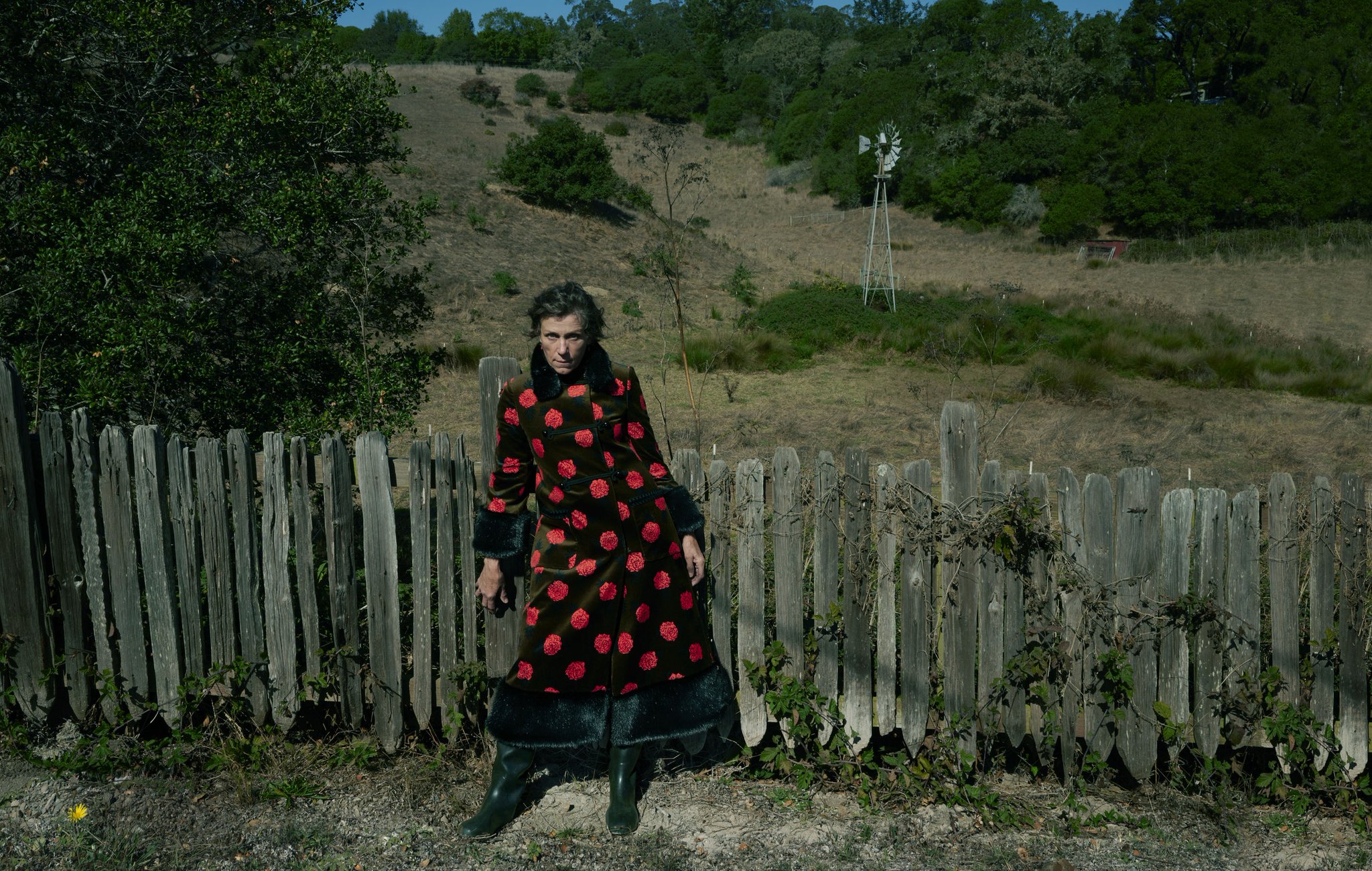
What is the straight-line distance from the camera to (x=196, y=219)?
18.4 ft

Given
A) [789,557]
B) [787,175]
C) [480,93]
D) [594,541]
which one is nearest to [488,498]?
[594,541]

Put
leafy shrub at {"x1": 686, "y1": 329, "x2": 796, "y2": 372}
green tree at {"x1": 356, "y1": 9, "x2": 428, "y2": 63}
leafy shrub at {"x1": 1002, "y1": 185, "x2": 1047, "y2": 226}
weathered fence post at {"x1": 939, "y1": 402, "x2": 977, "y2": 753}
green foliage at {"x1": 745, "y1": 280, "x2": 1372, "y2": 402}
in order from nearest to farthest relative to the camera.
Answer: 1. weathered fence post at {"x1": 939, "y1": 402, "x2": 977, "y2": 753}
2. green foliage at {"x1": 745, "y1": 280, "x2": 1372, "y2": 402}
3. leafy shrub at {"x1": 686, "y1": 329, "x2": 796, "y2": 372}
4. leafy shrub at {"x1": 1002, "y1": 185, "x2": 1047, "y2": 226}
5. green tree at {"x1": 356, "y1": 9, "x2": 428, "y2": 63}

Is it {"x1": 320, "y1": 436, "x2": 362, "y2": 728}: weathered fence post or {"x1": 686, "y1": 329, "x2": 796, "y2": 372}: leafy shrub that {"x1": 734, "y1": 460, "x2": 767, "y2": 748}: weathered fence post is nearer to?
{"x1": 320, "y1": 436, "x2": 362, "y2": 728}: weathered fence post

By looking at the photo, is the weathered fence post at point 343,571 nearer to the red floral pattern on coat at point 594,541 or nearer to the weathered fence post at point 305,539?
the weathered fence post at point 305,539

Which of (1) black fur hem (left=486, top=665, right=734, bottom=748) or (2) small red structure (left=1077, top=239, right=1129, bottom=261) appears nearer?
(1) black fur hem (left=486, top=665, right=734, bottom=748)

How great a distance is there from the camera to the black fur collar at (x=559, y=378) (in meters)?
3.11

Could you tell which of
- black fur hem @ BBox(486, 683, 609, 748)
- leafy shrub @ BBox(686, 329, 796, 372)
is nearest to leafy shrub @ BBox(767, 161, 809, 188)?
leafy shrub @ BBox(686, 329, 796, 372)

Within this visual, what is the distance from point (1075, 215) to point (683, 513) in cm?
3667

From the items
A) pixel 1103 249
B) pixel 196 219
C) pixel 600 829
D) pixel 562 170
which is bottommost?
pixel 600 829

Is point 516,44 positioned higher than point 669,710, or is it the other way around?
point 516,44

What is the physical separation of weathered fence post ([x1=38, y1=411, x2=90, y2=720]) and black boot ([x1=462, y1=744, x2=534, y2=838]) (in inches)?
63.6

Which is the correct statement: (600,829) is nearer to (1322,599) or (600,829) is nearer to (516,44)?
(1322,599)

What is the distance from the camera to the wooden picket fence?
3252mm

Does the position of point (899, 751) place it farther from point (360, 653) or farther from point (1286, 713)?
point (360, 653)
